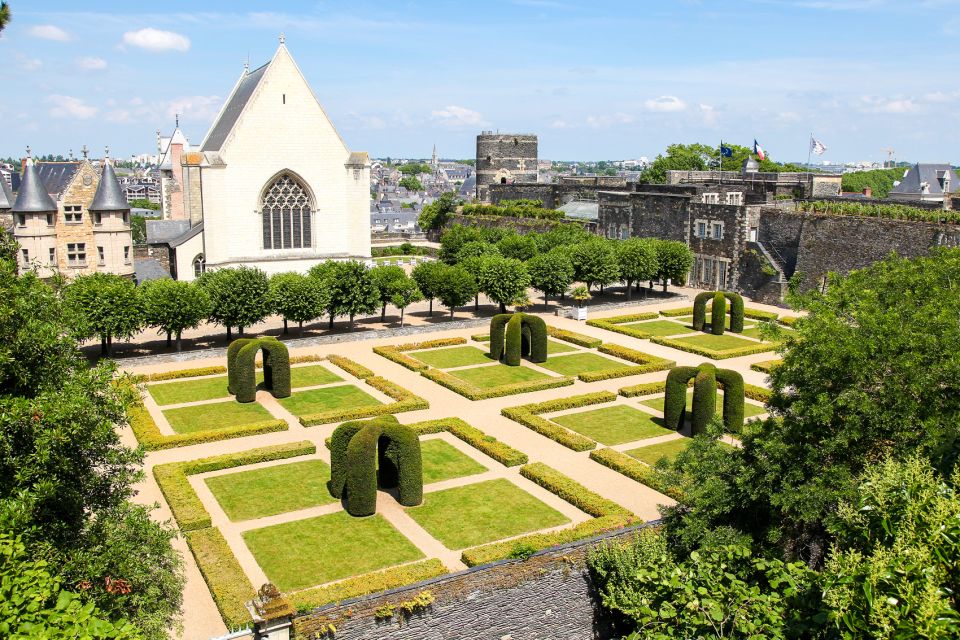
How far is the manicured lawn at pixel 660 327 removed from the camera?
4731cm

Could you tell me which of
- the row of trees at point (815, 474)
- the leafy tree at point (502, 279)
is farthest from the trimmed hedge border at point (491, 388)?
the row of trees at point (815, 474)

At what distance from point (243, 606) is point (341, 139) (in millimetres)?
40064

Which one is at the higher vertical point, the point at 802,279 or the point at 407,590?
the point at 802,279

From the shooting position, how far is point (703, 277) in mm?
62656

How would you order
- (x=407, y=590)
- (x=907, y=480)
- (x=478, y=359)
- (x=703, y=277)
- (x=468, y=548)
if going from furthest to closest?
1. (x=703, y=277)
2. (x=478, y=359)
3. (x=468, y=548)
4. (x=407, y=590)
5. (x=907, y=480)

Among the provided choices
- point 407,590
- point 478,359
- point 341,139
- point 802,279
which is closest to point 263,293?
point 478,359

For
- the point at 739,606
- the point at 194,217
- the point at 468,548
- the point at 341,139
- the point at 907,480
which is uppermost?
the point at 341,139

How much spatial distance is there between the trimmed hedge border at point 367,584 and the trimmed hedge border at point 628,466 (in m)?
8.45

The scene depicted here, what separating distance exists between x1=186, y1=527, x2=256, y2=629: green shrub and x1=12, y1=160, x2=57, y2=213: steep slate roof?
1212 inches

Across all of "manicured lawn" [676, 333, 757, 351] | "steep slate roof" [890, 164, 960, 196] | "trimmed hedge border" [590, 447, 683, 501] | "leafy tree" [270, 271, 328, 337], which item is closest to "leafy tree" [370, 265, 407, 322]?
"leafy tree" [270, 271, 328, 337]

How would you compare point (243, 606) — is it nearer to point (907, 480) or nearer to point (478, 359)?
point (907, 480)

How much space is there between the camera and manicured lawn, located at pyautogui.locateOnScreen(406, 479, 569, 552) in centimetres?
2214

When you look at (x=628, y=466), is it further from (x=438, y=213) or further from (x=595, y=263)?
(x=438, y=213)

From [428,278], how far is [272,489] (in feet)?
81.7
